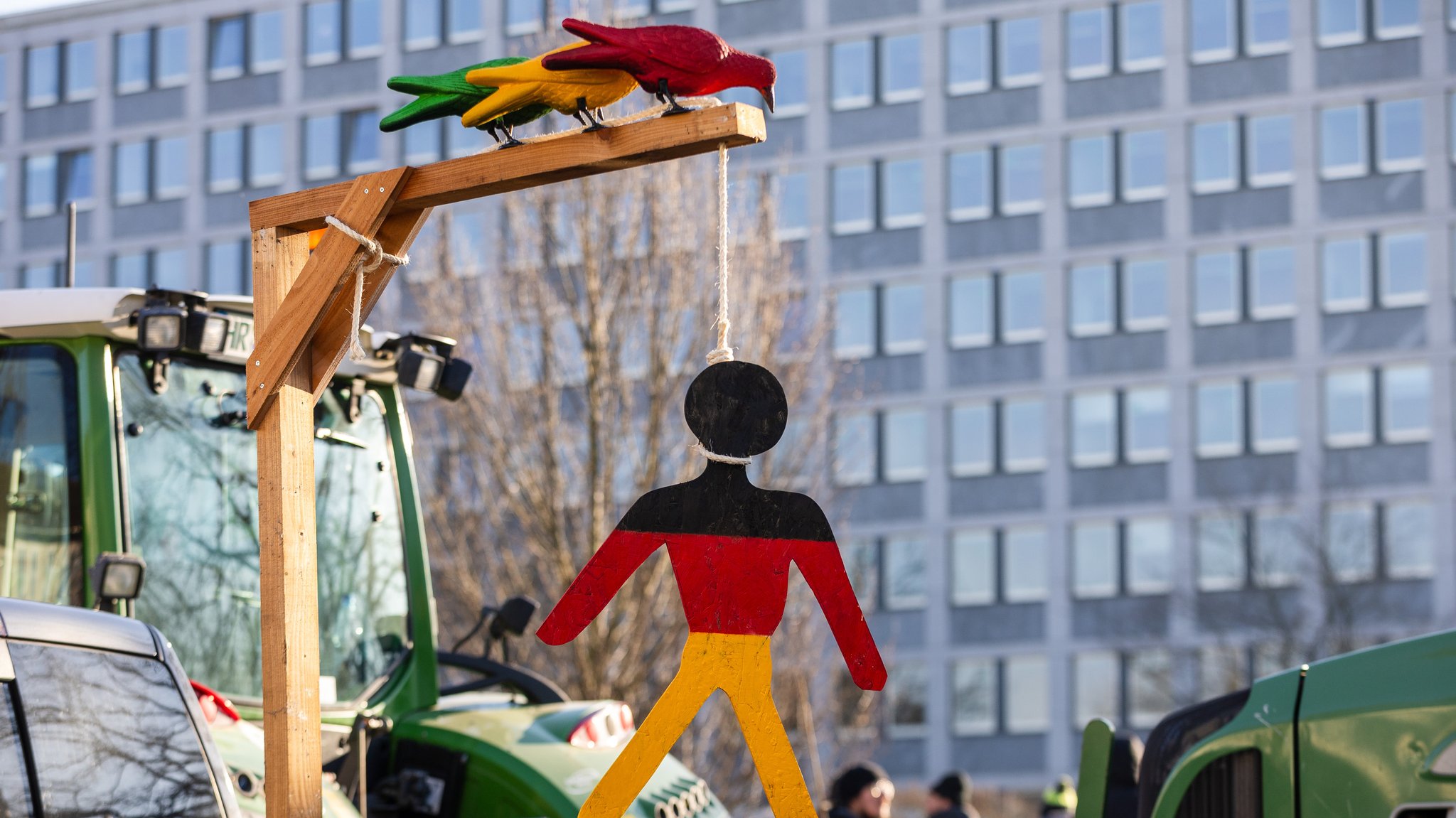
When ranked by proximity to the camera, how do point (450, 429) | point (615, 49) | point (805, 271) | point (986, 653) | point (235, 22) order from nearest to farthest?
point (615, 49)
point (450, 429)
point (805, 271)
point (986, 653)
point (235, 22)

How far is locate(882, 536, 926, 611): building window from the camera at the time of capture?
43.8m

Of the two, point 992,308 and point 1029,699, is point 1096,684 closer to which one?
point 1029,699

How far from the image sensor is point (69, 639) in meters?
4.16

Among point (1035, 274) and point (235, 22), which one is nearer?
point (1035, 274)

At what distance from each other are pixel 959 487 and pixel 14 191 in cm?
2409

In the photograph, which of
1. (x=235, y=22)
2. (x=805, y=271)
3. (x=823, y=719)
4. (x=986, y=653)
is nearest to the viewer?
(x=823, y=719)

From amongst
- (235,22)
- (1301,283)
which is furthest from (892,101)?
(235,22)

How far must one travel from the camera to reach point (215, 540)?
238 inches

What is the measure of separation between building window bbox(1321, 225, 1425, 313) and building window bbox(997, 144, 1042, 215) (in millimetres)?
5904

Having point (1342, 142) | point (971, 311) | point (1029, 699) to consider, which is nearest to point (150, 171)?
point (971, 311)

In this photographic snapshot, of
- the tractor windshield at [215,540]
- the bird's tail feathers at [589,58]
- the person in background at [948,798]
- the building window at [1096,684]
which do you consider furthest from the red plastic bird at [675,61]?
the building window at [1096,684]

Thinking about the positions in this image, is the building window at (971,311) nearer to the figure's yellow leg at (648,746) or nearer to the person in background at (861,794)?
the person in background at (861,794)

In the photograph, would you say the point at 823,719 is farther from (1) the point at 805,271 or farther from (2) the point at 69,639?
(2) the point at 69,639

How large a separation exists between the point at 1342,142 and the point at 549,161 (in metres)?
40.7
